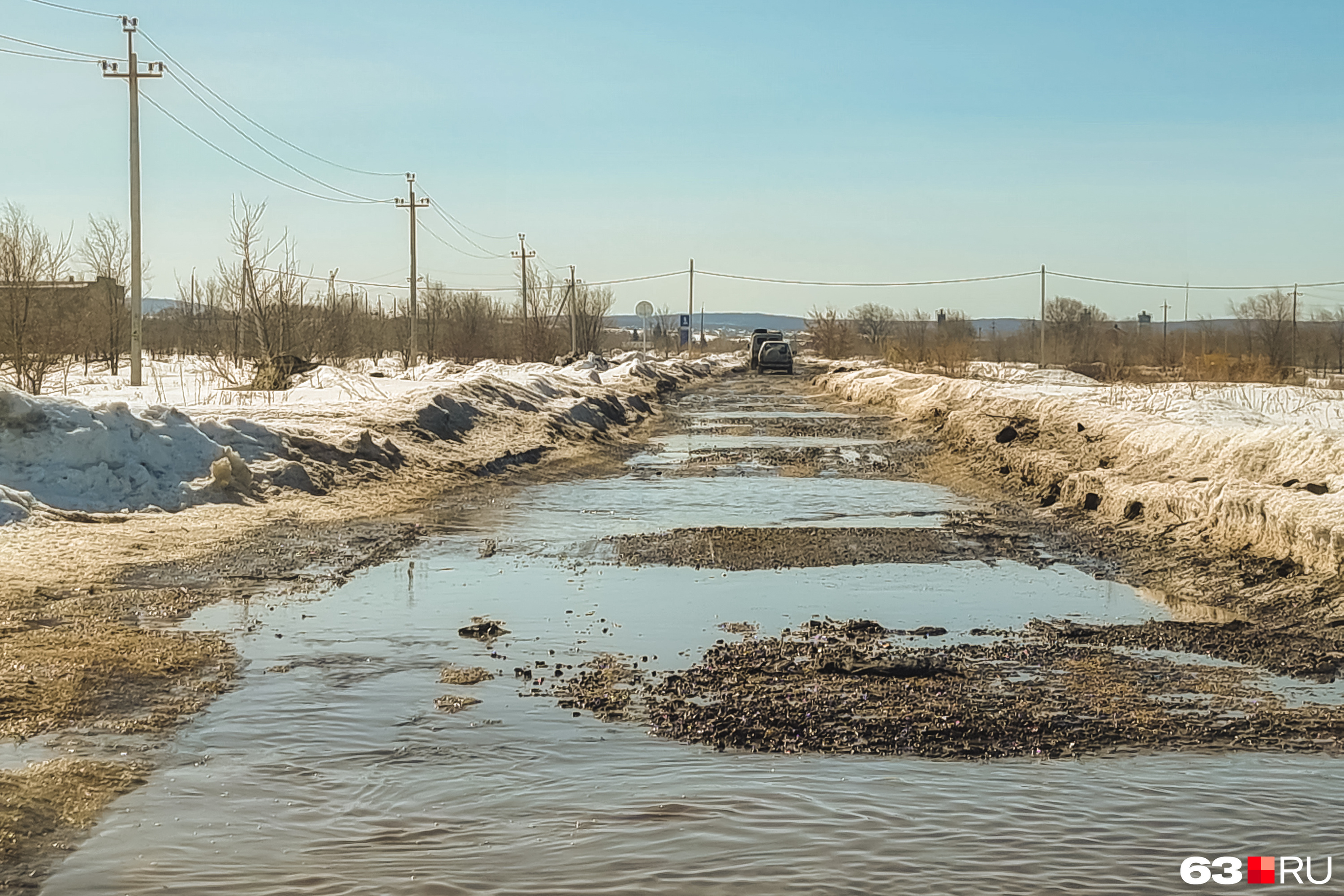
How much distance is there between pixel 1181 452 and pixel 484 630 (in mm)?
10977

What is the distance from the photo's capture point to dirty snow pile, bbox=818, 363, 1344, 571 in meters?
11.0

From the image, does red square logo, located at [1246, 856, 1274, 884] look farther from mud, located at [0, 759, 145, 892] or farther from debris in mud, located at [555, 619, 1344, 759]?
mud, located at [0, 759, 145, 892]

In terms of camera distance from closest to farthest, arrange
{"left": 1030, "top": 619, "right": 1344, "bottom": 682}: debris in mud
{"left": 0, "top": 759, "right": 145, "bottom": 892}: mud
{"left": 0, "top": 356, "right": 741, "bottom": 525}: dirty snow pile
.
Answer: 1. {"left": 0, "top": 759, "right": 145, "bottom": 892}: mud
2. {"left": 1030, "top": 619, "right": 1344, "bottom": 682}: debris in mud
3. {"left": 0, "top": 356, "right": 741, "bottom": 525}: dirty snow pile

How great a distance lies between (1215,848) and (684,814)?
1.93 meters

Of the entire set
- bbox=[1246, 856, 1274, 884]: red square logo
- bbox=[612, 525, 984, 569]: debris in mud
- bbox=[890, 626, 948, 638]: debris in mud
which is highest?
bbox=[612, 525, 984, 569]: debris in mud

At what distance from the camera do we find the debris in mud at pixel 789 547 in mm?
11141

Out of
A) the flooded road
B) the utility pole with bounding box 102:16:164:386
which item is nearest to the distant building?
the utility pole with bounding box 102:16:164:386

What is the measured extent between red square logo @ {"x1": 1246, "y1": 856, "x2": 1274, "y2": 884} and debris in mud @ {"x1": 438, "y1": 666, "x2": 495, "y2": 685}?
3920 millimetres

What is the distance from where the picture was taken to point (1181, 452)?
16.0 m

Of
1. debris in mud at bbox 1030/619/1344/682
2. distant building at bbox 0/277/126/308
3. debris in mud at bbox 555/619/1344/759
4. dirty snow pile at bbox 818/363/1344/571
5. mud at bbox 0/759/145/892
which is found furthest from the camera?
distant building at bbox 0/277/126/308

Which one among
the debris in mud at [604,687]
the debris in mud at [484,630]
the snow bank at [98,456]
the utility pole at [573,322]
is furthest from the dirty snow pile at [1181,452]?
the utility pole at [573,322]

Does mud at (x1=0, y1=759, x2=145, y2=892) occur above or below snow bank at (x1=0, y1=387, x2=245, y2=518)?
below

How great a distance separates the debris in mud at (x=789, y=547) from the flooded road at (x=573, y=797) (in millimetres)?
2178

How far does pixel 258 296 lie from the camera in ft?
107
